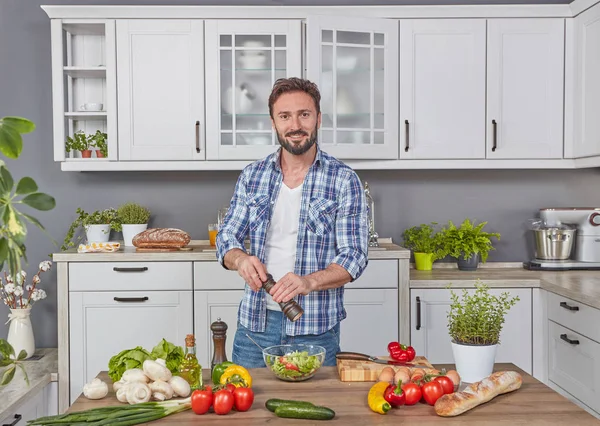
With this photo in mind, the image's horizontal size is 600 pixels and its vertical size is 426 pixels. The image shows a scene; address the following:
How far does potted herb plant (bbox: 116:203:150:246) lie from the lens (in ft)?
12.5

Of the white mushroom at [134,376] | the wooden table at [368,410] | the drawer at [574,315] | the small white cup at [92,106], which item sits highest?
the small white cup at [92,106]

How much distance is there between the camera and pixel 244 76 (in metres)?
3.69

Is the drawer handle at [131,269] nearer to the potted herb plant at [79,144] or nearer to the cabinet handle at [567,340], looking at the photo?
the potted herb plant at [79,144]

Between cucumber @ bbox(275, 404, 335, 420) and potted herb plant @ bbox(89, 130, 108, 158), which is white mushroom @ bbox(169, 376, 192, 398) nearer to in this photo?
cucumber @ bbox(275, 404, 335, 420)

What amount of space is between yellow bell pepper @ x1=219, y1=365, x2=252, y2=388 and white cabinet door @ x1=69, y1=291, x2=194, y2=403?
1.84 metres

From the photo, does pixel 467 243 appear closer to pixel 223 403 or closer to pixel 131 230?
pixel 131 230

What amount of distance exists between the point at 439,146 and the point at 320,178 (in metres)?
1.58

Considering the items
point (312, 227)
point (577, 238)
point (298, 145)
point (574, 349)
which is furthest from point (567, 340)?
point (298, 145)

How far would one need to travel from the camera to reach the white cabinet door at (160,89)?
365cm

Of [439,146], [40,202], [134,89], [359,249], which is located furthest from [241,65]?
[40,202]

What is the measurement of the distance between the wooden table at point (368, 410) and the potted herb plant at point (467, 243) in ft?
6.87

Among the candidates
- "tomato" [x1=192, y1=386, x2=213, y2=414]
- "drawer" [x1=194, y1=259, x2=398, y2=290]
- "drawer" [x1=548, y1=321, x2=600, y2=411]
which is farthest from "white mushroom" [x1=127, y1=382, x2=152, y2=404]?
"drawer" [x1=548, y1=321, x2=600, y2=411]

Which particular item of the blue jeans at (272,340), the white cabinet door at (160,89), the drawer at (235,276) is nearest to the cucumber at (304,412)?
the blue jeans at (272,340)

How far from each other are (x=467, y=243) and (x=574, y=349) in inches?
35.8
